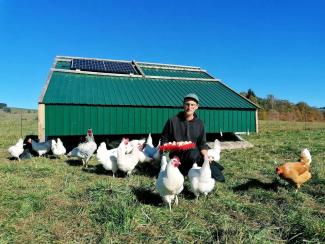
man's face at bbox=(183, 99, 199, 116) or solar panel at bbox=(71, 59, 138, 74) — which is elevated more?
solar panel at bbox=(71, 59, 138, 74)

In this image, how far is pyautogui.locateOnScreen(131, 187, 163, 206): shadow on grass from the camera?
617 cm

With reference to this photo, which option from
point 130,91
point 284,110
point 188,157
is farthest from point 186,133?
point 284,110

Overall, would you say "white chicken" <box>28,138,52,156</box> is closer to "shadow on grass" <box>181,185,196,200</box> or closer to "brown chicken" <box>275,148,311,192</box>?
"shadow on grass" <box>181,185,196,200</box>

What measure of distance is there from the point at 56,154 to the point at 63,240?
291 inches

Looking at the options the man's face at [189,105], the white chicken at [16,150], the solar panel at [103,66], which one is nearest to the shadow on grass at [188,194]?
the man's face at [189,105]

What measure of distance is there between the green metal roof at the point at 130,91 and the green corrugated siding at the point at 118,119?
0.25 m

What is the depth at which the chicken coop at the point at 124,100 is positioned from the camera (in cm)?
1273

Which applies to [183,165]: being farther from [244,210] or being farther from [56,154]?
[56,154]

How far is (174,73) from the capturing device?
1852cm

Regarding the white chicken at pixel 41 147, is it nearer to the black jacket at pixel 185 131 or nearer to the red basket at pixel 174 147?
the black jacket at pixel 185 131

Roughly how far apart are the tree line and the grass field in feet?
109

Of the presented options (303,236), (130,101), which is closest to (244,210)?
(303,236)

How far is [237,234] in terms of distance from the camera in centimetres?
450

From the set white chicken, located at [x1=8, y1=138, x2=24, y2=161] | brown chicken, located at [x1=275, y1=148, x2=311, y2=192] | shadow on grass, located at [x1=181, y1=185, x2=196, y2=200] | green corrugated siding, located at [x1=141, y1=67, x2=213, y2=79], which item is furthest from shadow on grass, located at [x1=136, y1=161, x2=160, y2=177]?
green corrugated siding, located at [x1=141, y1=67, x2=213, y2=79]
